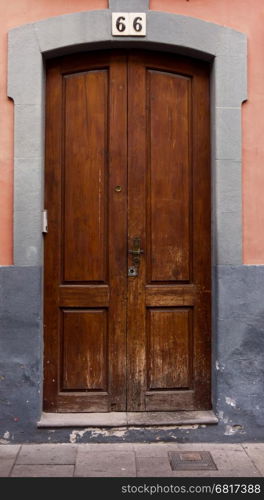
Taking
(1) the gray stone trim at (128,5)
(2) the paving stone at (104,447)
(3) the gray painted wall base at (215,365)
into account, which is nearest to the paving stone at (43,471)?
(2) the paving stone at (104,447)

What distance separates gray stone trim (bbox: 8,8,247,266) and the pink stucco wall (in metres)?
0.07

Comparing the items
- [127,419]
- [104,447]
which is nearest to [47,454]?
[104,447]

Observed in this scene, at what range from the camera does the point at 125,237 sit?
539 centimetres

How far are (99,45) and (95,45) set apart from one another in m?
0.04

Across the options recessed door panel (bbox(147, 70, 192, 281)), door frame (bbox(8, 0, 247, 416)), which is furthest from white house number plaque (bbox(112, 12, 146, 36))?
recessed door panel (bbox(147, 70, 192, 281))

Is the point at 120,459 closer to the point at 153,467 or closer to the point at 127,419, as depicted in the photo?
the point at 153,467

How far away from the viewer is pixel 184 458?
4812 mm

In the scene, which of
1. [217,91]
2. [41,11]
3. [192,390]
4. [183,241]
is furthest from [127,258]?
[41,11]

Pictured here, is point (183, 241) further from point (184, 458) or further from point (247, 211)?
point (184, 458)

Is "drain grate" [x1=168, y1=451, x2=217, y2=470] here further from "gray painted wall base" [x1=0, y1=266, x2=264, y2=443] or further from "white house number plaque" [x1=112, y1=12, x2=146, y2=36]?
"white house number plaque" [x1=112, y1=12, x2=146, y2=36]

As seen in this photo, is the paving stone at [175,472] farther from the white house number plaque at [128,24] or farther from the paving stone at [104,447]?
the white house number plaque at [128,24]

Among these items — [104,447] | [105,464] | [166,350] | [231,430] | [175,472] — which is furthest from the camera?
[166,350]

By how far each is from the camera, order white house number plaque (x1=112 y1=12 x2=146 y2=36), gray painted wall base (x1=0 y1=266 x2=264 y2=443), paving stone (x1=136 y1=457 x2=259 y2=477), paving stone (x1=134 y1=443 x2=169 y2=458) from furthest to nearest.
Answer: white house number plaque (x1=112 y1=12 x2=146 y2=36) → gray painted wall base (x1=0 y1=266 x2=264 y2=443) → paving stone (x1=134 y1=443 x2=169 y2=458) → paving stone (x1=136 y1=457 x2=259 y2=477)

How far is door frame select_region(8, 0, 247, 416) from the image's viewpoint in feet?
17.0
